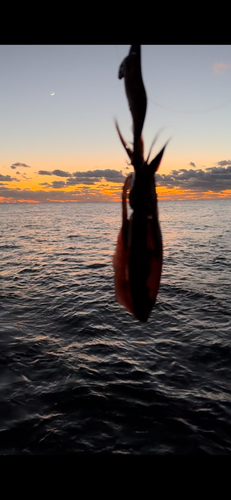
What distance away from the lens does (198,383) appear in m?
7.33

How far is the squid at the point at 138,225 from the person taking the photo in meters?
1.16

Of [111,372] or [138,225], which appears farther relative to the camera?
[111,372]

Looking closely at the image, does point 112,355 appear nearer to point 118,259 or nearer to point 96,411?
point 96,411

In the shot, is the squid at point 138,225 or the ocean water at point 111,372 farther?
the ocean water at point 111,372

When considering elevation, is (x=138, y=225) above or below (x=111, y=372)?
above

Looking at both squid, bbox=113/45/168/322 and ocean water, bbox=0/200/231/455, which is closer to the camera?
squid, bbox=113/45/168/322

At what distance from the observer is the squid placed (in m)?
1.16

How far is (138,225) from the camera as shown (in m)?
1.29

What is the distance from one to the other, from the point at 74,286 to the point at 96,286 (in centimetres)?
121

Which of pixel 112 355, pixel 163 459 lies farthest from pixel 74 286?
pixel 163 459

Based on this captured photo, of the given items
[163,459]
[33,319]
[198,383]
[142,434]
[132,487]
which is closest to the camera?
[132,487]
